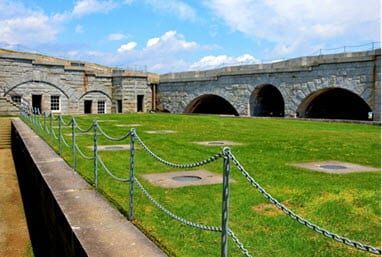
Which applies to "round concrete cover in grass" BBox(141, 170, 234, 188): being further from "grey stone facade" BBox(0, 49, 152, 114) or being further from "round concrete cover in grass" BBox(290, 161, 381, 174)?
"grey stone facade" BBox(0, 49, 152, 114)

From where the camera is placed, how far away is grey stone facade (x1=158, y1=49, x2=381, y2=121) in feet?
75.6

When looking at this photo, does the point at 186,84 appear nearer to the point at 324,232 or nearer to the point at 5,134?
the point at 5,134

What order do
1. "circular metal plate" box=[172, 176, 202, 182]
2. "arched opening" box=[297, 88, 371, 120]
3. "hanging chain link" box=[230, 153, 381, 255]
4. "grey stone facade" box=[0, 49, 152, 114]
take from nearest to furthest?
1. "hanging chain link" box=[230, 153, 381, 255]
2. "circular metal plate" box=[172, 176, 202, 182]
3. "arched opening" box=[297, 88, 371, 120]
4. "grey stone facade" box=[0, 49, 152, 114]

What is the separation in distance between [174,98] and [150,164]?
27772mm

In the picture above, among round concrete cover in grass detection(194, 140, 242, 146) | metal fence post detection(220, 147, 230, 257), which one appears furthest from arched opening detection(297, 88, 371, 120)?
metal fence post detection(220, 147, 230, 257)

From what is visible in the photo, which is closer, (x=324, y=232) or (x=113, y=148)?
(x=324, y=232)

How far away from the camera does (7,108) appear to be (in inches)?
1062

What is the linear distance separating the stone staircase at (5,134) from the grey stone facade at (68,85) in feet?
33.8

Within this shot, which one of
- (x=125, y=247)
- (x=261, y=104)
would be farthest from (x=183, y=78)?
(x=125, y=247)

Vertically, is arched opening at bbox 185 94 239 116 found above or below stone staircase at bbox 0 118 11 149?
above

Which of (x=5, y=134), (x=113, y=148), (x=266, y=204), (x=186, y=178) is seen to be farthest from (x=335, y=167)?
(x=5, y=134)

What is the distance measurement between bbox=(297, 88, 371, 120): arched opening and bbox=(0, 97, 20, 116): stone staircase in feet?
64.1

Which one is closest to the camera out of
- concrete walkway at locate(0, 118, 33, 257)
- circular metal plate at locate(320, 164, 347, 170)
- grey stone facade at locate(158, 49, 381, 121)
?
concrete walkway at locate(0, 118, 33, 257)

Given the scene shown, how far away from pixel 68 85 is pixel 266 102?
16172 millimetres
